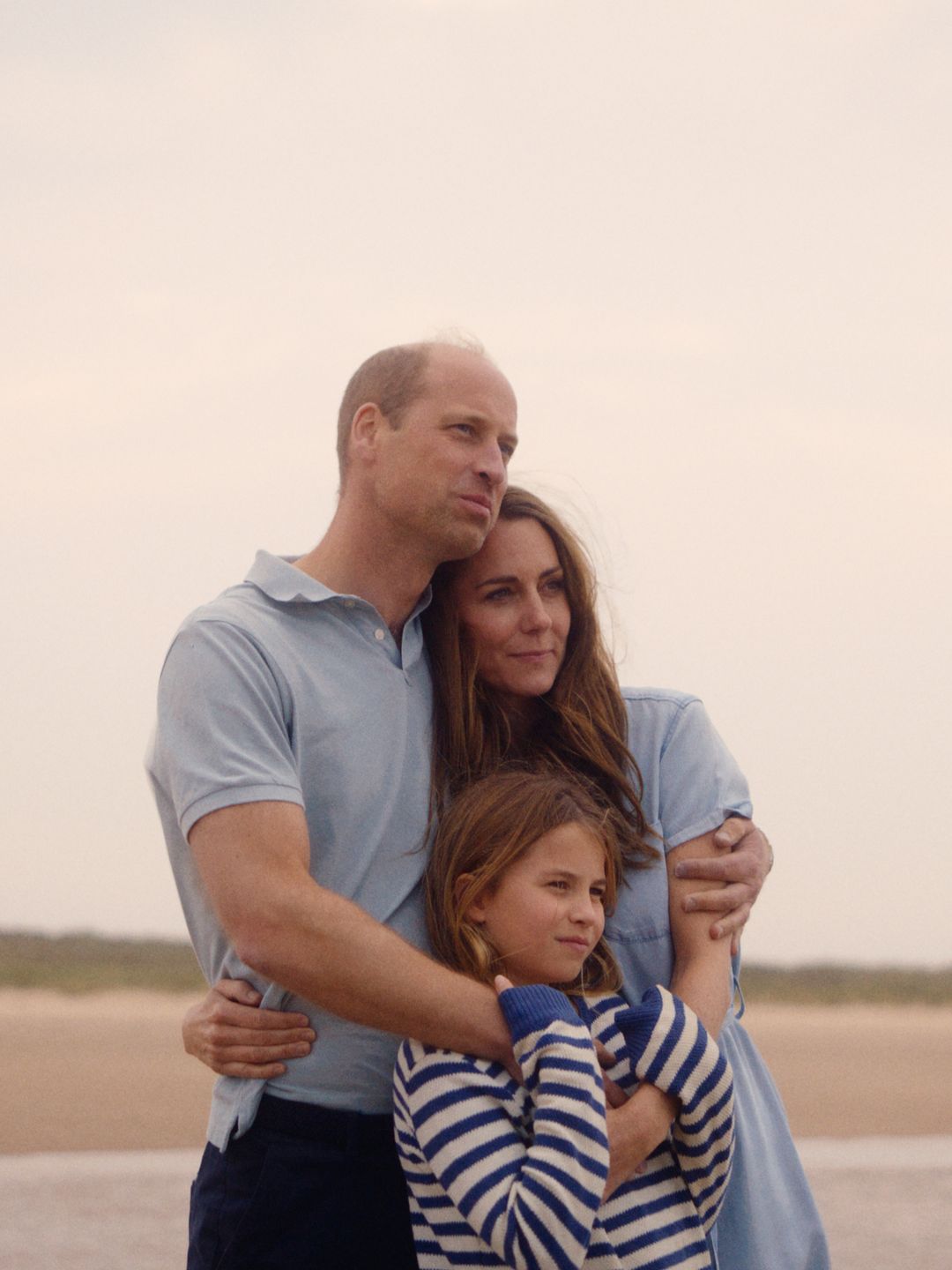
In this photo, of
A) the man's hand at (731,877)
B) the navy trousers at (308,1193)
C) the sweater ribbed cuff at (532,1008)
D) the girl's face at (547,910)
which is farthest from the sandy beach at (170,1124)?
the sweater ribbed cuff at (532,1008)

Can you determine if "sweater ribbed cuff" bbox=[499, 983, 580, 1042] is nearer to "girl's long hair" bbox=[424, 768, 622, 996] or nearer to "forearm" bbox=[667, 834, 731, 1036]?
"girl's long hair" bbox=[424, 768, 622, 996]

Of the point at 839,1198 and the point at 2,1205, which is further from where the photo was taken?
the point at 839,1198

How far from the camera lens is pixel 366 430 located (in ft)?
8.94

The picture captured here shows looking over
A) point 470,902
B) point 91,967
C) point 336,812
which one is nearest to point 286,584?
point 336,812

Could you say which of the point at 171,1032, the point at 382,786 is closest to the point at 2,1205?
the point at 382,786

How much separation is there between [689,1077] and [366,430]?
1249 millimetres

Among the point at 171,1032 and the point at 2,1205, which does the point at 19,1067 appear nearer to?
the point at 171,1032

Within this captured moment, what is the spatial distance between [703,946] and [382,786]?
57 cm

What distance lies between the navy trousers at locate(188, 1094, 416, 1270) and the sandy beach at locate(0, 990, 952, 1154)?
7.36 metres

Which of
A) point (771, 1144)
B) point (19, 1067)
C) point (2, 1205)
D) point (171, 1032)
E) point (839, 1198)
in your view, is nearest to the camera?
point (771, 1144)

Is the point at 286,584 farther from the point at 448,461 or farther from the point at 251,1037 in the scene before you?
the point at 251,1037

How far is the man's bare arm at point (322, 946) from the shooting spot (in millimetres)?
2131

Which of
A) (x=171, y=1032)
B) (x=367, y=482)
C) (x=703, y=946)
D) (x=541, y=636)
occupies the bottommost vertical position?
(x=171, y=1032)

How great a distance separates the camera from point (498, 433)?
106 inches
